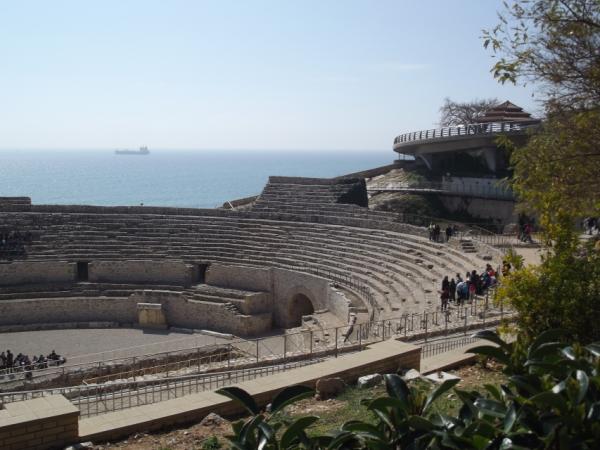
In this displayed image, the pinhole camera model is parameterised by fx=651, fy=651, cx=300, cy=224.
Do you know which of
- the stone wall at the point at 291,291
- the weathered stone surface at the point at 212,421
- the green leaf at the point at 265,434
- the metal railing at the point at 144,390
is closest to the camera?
the green leaf at the point at 265,434

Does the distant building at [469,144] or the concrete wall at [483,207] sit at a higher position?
the distant building at [469,144]

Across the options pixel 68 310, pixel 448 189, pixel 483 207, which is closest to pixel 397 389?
pixel 68 310

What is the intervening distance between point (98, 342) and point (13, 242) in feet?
28.7

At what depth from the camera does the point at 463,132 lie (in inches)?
1618

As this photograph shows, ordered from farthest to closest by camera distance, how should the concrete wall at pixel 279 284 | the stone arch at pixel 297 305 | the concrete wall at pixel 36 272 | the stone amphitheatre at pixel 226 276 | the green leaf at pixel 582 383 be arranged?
the concrete wall at pixel 36 272, the stone arch at pixel 297 305, the concrete wall at pixel 279 284, the stone amphitheatre at pixel 226 276, the green leaf at pixel 582 383

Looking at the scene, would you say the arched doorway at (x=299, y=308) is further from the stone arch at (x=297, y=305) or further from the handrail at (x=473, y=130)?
the handrail at (x=473, y=130)

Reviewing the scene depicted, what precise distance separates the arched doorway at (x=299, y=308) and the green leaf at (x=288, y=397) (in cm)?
2294

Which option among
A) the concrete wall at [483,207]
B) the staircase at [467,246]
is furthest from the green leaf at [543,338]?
the concrete wall at [483,207]

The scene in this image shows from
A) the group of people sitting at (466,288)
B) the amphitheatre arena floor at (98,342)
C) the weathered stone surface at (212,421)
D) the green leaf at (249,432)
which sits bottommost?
the amphitheatre arena floor at (98,342)

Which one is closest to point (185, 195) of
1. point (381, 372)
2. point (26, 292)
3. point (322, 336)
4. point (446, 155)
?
point (446, 155)

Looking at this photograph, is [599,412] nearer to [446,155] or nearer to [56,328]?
[56,328]

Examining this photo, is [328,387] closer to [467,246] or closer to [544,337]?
[544,337]

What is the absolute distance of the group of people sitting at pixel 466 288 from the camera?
19609 millimetres

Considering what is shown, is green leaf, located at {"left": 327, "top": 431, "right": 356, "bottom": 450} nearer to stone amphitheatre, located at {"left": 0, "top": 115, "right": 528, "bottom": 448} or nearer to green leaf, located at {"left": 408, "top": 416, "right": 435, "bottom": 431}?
green leaf, located at {"left": 408, "top": 416, "right": 435, "bottom": 431}
